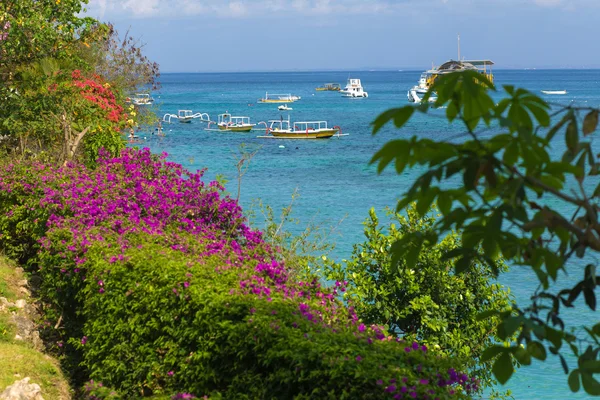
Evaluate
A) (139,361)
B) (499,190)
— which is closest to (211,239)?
(139,361)

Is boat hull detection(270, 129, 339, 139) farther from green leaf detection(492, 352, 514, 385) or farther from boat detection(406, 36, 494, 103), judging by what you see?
green leaf detection(492, 352, 514, 385)

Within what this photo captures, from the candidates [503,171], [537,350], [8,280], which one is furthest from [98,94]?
[503,171]

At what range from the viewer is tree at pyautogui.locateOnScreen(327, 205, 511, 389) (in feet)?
24.2

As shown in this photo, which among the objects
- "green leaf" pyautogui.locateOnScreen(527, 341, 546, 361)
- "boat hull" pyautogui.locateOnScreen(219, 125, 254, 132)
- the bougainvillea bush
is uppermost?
"green leaf" pyautogui.locateOnScreen(527, 341, 546, 361)

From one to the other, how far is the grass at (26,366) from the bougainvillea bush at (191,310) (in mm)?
307

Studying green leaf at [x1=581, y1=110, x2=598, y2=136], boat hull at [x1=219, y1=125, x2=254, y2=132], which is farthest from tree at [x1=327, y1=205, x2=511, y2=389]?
boat hull at [x1=219, y1=125, x2=254, y2=132]

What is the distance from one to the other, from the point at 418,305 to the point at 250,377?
295 centimetres

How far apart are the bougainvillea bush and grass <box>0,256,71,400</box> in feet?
1.01

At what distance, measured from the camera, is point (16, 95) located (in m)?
13.7

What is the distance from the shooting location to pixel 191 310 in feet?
17.6

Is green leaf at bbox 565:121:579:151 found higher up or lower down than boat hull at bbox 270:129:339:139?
higher up

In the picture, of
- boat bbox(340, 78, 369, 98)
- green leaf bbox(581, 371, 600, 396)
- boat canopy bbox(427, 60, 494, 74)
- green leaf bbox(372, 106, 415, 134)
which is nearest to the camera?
green leaf bbox(372, 106, 415, 134)

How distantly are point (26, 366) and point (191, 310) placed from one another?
7.57 feet

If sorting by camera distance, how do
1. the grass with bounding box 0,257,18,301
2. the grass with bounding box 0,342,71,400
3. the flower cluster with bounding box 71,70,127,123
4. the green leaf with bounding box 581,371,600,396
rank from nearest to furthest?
the green leaf with bounding box 581,371,600,396
the grass with bounding box 0,342,71,400
the grass with bounding box 0,257,18,301
the flower cluster with bounding box 71,70,127,123
